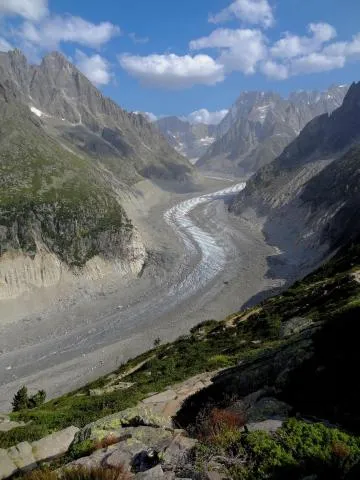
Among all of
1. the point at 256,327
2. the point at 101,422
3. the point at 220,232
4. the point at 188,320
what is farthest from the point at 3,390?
the point at 220,232

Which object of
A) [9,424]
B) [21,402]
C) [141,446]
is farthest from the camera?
[21,402]

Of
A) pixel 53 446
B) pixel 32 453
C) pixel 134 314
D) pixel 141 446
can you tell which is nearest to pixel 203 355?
pixel 53 446

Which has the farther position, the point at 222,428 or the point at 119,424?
the point at 119,424

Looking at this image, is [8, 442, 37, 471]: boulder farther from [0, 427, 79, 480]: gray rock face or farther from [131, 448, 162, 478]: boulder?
[131, 448, 162, 478]: boulder

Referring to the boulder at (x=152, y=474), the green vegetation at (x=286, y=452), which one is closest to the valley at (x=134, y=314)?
the boulder at (x=152, y=474)

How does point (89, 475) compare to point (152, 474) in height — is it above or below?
above

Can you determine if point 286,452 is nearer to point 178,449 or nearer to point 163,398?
point 178,449

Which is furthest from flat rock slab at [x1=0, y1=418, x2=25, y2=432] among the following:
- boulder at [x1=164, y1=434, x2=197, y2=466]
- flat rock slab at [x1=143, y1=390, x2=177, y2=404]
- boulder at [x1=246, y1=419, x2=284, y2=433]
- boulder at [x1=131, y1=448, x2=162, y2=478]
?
boulder at [x1=246, y1=419, x2=284, y2=433]
